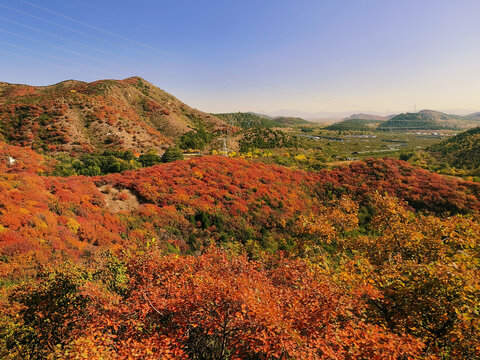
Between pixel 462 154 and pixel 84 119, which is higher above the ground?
pixel 84 119

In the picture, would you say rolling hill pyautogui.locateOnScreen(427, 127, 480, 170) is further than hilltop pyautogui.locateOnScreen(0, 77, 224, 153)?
Yes

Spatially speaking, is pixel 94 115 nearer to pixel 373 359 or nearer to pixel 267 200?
pixel 267 200

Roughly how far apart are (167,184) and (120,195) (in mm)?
5170

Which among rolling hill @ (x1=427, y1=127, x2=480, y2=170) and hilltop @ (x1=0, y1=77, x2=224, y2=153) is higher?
hilltop @ (x1=0, y1=77, x2=224, y2=153)

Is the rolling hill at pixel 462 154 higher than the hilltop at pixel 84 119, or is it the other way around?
the hilltop at pixel 84 119

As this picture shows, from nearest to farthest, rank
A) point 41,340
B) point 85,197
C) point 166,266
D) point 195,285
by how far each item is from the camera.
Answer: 1. point 41,340
2. point 195,285
3. point 166,266
4. point 85,197

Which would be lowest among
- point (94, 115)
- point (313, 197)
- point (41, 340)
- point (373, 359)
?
point (313, 197)

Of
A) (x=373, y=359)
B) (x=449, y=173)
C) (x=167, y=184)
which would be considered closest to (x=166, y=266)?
(x=373, y=359)

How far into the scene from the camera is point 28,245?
458 inches

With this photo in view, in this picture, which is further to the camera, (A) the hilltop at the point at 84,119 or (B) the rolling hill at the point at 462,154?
(B) the rolling hill at the point at 462,154

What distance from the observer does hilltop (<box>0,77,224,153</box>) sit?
51.9 meters

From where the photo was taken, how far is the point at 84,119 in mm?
61469

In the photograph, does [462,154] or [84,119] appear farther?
[84,119]

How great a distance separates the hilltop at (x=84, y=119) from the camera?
170ft
